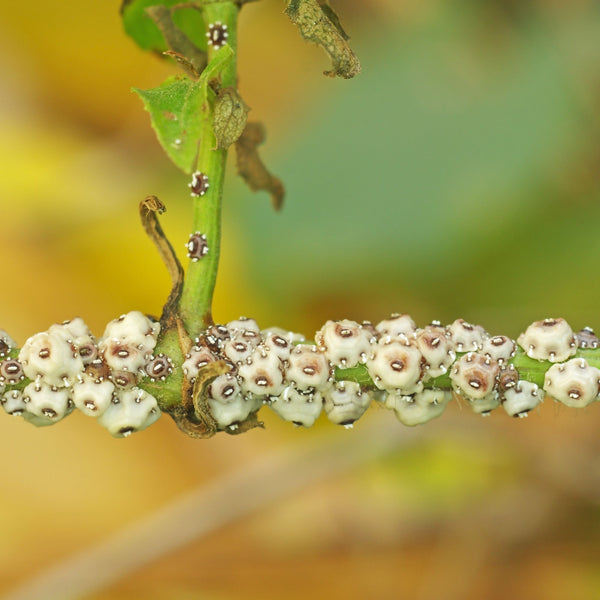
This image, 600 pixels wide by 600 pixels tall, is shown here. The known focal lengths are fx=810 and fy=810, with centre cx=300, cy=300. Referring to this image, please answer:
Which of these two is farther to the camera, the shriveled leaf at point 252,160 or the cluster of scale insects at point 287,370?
the shriveled leaf at point 252,160

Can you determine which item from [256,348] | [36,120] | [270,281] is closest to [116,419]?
[256,348]

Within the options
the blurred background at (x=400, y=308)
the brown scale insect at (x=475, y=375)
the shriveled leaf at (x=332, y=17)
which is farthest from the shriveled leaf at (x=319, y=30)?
Result: the blurred background at (x=400, y=308)

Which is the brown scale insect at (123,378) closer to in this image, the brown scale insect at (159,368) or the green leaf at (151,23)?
the brown scale insect at (159,368)

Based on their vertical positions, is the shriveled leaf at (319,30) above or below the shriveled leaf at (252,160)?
below

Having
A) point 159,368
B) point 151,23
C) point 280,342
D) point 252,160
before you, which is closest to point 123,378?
point 159,368

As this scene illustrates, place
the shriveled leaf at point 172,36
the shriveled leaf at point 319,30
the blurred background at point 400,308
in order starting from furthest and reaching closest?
the blurred background at point 400,308, the shriveled leaf at point 172,36, the shriveled leaf at point 319,30

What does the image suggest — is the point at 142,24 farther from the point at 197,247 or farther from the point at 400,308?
the point at 400,308
